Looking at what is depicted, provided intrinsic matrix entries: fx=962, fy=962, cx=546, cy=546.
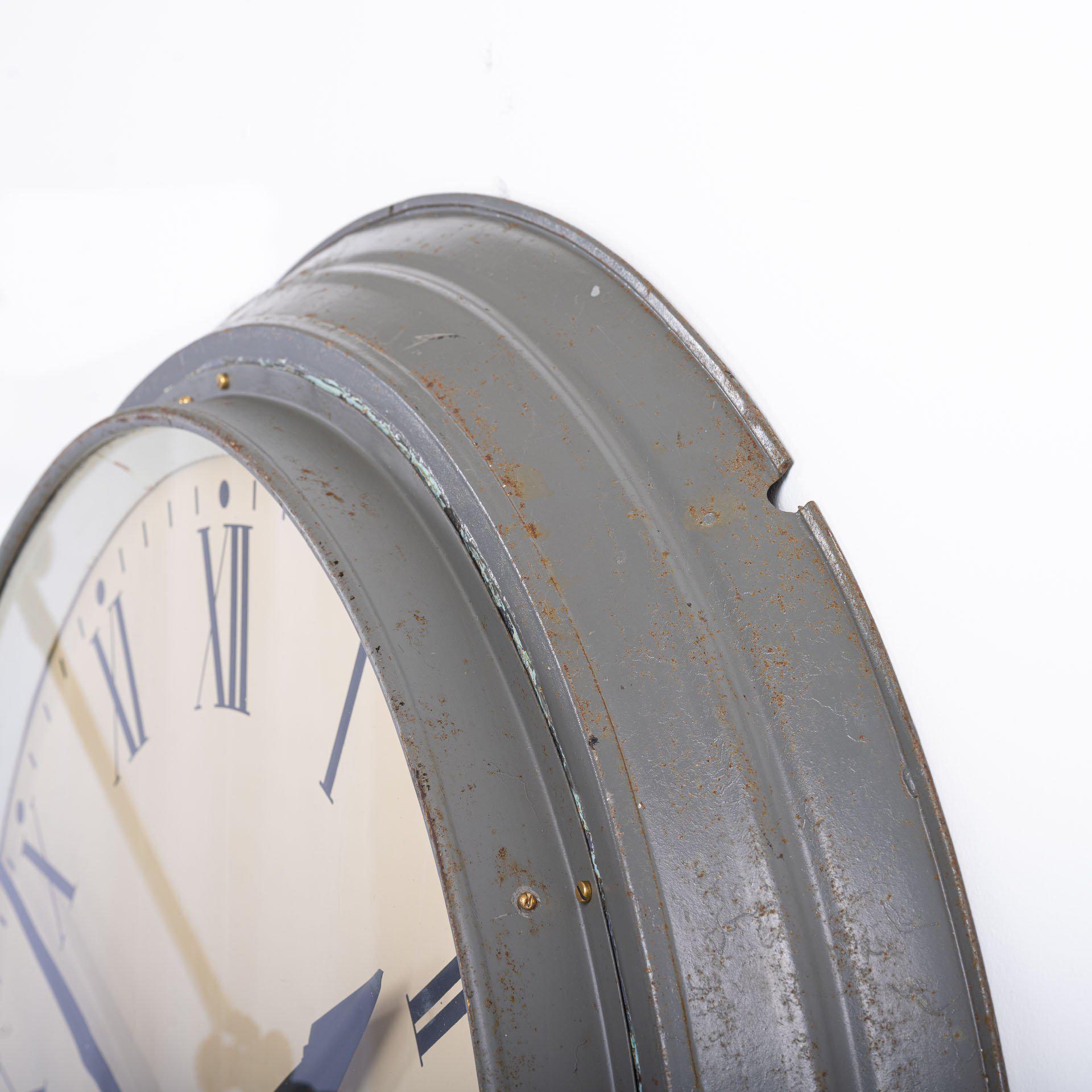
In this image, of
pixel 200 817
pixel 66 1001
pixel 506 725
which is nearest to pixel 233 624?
pixel 200 817

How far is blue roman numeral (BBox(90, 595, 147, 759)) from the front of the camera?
0.64m

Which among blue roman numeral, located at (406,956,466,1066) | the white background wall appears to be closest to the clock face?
blue roman numeral, located at (406,956,466,1066)

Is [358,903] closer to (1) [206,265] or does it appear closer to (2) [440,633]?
(2) [440,633]

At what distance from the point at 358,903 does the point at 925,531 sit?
31cm

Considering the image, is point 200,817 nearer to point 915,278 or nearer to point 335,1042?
point 335,1042

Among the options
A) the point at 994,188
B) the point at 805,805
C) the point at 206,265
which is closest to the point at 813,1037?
the point at 805,805

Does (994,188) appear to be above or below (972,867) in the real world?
above

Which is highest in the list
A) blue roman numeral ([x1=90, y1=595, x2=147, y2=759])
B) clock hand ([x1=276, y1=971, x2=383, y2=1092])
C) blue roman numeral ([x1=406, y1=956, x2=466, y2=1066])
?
blue roman numeral ([x1=90, y1=595, x2=147, y2=759])

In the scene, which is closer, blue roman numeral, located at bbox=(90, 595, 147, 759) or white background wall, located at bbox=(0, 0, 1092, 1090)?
white background wall, located at bbox=(0, 0, 1092, 1090)

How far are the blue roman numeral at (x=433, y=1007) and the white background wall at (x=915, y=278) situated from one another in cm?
22

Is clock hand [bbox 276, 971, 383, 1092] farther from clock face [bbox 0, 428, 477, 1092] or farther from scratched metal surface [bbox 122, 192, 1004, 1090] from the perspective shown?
scratched metal surface [bbox 122, 192, 1004, 1090]

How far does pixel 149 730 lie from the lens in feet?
2.06

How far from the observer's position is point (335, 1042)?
459 millimetres

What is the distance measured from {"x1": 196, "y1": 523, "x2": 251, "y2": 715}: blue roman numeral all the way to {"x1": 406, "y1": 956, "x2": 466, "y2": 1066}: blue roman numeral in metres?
0.20
